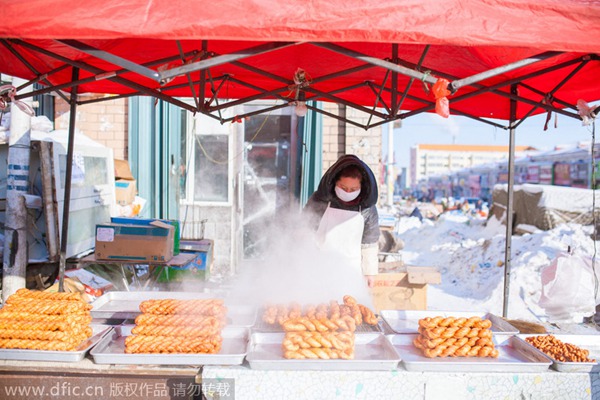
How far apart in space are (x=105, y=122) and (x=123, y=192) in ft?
5.03

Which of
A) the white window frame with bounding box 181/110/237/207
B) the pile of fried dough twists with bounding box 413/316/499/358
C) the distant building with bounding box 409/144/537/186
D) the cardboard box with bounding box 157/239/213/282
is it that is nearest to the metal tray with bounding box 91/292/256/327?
the pile of fried dough twists with bounding box 413/316/499/358

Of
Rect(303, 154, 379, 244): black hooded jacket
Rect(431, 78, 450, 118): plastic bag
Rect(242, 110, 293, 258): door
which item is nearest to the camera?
Rect(431, 78, 450, 118): plastic bag

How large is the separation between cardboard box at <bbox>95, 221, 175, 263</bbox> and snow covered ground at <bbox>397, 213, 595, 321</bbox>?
478cm

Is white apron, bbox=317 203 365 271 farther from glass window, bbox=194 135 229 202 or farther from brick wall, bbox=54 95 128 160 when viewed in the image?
brick wall, bbox=54 95 128 160

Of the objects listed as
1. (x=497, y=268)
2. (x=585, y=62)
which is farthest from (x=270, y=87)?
(x=497, y=268)

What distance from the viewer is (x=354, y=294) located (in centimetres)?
431

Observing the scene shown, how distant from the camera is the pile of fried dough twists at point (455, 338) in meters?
2.52

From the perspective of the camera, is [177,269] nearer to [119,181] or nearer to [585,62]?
[119,181]

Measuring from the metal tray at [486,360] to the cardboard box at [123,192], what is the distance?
598cm

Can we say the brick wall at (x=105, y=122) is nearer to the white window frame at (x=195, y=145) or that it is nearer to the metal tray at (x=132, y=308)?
the white window frame at (x=195, y=145)

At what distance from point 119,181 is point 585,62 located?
6.68m

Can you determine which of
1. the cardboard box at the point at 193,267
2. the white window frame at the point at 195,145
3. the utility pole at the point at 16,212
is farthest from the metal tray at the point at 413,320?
the white window frame at the point at 195,145

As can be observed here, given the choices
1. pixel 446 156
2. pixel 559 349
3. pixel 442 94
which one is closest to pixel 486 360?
pixel 559 349

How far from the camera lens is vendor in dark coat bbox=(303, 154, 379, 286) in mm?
4387
